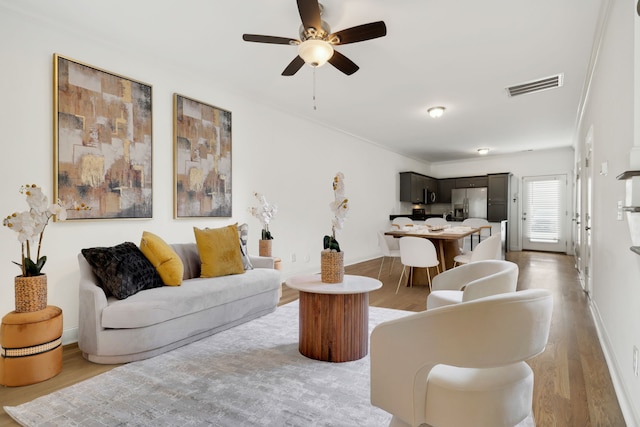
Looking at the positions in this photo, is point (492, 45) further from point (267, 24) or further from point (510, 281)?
point (510, 281)

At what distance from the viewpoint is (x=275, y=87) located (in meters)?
4.19

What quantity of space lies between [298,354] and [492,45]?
3272 millimetres

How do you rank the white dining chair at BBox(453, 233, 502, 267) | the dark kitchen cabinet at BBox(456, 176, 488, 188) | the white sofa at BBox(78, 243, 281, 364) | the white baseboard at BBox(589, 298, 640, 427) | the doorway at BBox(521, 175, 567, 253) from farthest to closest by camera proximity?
1. the dark kitchen cabinet at BBox(456, 176, 488, 188)
2. the doorway at BBox(521, 175, 567, 253)
3. the white dining chair at BBox(453, 233, 502, 267)
4. the white sofa at BBox(78, 243, 281, 364)
5. the white baseboard at BBox(589, 298, 640, 427)

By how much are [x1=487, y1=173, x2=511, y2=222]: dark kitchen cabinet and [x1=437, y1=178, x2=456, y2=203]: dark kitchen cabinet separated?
44.1 inches

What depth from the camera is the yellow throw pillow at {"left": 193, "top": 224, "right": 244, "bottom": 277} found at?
323 cm

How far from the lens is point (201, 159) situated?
12.7 feet

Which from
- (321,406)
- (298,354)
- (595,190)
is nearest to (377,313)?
(298,354)

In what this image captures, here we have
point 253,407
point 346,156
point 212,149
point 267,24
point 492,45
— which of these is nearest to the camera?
point 253,407

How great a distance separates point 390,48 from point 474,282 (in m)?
2.40

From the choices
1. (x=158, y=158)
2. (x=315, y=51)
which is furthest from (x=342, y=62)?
(x=158, y=158)

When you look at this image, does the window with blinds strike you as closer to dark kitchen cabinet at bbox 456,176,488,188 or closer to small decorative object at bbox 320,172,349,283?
dark kitchen cabinet at bbox 456,176,488,188

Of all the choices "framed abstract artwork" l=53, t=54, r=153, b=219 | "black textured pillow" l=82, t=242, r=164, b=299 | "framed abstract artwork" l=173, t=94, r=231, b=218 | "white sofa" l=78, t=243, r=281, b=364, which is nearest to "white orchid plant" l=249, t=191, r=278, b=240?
"framed abstract artwork" l=173, t=94, r=231, b=218

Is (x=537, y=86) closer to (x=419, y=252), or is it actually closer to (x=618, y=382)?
(x=419, y=252)

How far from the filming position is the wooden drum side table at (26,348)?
205cm
